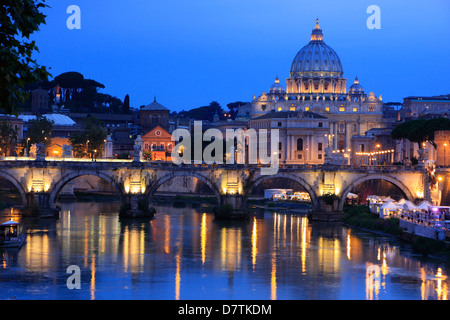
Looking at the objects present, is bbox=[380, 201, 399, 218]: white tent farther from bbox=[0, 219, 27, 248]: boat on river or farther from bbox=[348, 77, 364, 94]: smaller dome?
bbox=[348, 77, 364, 94]: smaller dome

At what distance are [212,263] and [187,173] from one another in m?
25.2

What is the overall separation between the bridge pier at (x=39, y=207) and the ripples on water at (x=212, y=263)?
1.63 m

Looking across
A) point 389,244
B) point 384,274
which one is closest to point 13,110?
point 384,274

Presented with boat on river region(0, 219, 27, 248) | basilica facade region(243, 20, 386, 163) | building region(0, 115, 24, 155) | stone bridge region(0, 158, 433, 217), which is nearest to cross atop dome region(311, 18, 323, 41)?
basilica facade region(243, 20, 386, 163)

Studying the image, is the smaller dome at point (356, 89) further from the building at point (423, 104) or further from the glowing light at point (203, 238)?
the glowing light at point (203, 238)

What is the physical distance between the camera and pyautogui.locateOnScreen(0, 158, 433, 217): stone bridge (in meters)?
71.8

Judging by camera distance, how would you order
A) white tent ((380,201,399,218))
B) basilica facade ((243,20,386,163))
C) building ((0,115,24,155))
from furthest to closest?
basilica facade ((243,20,386,163)) → building ((0,115,24,155)) → white tent ((380,201,399,218))

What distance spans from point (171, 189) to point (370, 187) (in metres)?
26.0

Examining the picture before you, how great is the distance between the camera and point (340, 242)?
58875 millimetres

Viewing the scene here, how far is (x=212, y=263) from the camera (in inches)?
1923

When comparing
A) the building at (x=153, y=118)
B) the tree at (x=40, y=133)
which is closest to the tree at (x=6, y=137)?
the tree at (x=40, y=133)

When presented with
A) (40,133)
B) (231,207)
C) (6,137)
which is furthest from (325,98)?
(231,207)
